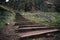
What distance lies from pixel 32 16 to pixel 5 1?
1.75m

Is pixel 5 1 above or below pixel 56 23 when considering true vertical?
above

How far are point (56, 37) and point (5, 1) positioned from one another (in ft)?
11.2

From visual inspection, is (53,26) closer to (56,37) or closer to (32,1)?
(56,37)

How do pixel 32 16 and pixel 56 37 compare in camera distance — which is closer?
pixel 56 37

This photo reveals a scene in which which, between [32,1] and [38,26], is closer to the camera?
[38,26]

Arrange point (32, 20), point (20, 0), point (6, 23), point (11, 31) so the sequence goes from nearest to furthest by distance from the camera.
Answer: point (11, 31), point (6, 23), point (32, 20), point (20, 0)

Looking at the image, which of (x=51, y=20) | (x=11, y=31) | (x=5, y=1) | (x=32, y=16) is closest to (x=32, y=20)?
(x=32, y=16)

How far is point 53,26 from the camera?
6.25 metres

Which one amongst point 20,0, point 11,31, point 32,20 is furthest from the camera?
point 20,0

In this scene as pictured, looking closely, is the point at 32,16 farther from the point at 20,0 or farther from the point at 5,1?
the point at 5,1

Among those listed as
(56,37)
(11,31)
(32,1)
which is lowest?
(56,37)

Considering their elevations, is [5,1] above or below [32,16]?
above

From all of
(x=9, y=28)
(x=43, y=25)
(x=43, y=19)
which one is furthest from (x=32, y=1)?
(x=9, y=28)

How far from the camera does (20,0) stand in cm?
759
